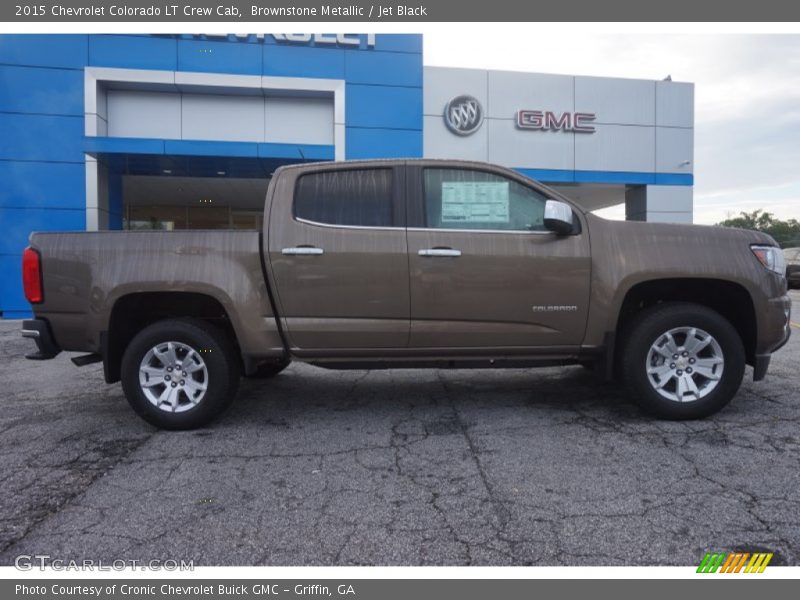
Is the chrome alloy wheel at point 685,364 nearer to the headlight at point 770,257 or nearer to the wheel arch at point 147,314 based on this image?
the headlight at point 770,257

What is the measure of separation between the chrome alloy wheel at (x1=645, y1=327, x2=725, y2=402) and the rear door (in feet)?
6.17

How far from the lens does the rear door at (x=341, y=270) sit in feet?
12.8

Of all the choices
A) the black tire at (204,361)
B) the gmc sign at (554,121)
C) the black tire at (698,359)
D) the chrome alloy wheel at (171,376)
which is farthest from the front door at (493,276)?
the gmc sign at (554,121)

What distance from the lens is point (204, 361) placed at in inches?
153

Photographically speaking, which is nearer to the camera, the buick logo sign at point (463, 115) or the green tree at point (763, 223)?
the buick logo sign at point (463, 115)

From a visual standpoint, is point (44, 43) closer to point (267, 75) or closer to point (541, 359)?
point (267, 75)

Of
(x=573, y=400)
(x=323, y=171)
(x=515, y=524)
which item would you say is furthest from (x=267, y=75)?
(x=515, y=524)

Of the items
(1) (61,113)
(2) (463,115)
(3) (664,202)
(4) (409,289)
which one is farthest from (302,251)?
(3) (664,202)

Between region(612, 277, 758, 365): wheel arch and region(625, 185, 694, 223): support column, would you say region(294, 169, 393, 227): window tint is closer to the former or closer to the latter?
region(612, 277, 758, 365): wheel arch

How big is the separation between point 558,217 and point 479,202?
24.0 inches

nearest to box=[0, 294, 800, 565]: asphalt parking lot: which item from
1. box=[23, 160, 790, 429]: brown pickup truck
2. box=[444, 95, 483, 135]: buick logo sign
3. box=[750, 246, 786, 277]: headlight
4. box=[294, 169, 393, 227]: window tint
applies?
box=[23, 160, 790, 429]: brown pickup truck

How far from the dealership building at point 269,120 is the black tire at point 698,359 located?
36.1 ft

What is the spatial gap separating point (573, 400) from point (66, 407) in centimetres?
449

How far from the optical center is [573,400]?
15.6 feet
